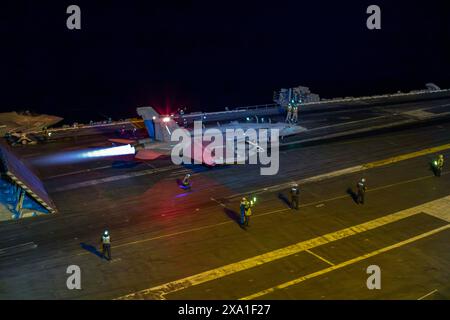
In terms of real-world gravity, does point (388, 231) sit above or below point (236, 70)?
below

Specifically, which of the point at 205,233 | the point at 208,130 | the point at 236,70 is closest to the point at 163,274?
the point at 205,233

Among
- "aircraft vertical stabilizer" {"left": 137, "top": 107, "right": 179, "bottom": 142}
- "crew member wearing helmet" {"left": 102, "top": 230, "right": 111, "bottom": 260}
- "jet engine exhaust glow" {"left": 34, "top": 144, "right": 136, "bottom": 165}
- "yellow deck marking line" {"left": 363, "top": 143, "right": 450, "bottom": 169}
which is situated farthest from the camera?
"yellow deck marking line" {"left": 363, "top": 143, "right": 450, "bottom": 169}

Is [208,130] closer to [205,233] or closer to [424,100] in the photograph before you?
[205,233]

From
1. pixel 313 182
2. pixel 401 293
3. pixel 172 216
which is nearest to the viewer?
pixel 401 293

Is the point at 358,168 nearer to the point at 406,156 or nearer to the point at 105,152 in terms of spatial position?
the point at 406,156

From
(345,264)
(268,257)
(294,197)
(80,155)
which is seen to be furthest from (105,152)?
(345,264)

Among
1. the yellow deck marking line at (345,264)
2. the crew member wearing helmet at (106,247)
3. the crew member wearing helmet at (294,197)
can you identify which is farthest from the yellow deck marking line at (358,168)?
the crew member wearing helmet at (106,247)

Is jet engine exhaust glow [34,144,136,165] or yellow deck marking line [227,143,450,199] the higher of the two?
jet engine exhaust glow [34,144,136,165]

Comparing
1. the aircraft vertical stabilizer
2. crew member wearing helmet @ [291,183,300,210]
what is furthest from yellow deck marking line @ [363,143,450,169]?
the aircraft vertical stabilizer

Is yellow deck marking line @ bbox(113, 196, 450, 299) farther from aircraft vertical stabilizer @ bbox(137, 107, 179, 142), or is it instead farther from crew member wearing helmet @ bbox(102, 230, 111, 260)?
aircraft vertical stabilizer @ bbox(137, 107, 179, 142)

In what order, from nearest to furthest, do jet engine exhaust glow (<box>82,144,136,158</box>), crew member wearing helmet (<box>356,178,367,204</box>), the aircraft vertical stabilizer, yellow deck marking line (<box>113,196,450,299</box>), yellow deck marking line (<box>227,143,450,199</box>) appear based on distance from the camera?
yellow deck marking line (<box>113,196,450,299</box>)
crew member wearing helmet (<box>356,178,367,204</box>)
yellow deck marking line (<box>227,143,450,199</box>)
the aircraft vertical stabilizer
jet engine exhaust glow (<box>82,144,136,158</box>)
